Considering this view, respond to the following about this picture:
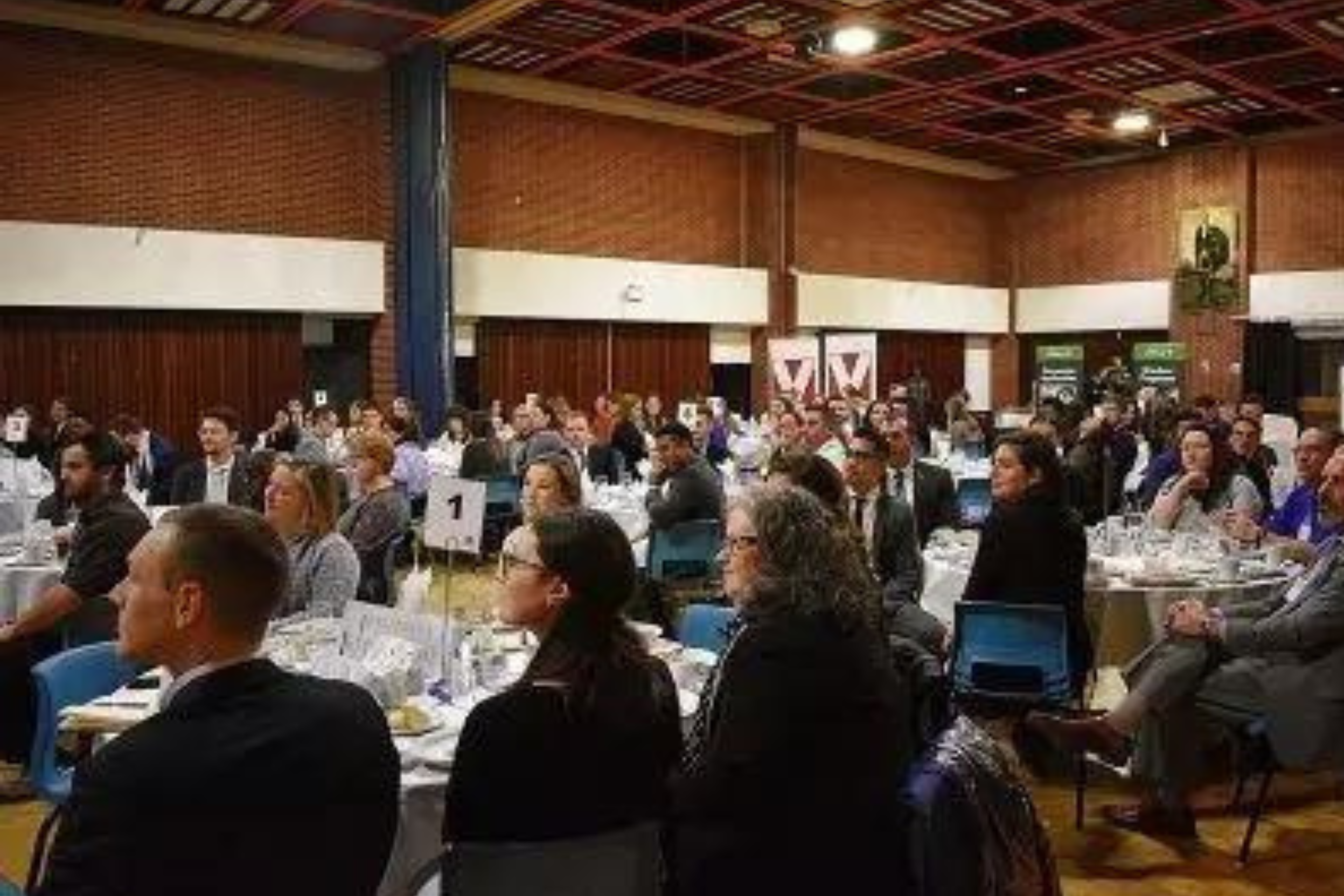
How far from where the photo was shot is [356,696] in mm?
2076

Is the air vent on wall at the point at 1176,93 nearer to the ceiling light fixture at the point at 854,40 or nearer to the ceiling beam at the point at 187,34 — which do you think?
the ceiling light fixture at the point at 854,40

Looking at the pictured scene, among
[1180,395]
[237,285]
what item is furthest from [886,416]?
[1180,395]

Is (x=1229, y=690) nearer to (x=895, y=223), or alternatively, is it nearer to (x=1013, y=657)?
(x=1013, y=657)

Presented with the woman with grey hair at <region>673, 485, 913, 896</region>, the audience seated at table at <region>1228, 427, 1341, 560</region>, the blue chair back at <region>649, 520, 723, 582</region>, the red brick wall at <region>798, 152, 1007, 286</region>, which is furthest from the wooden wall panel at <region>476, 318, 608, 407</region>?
the woman with grey hair at <region>673, 485, 913, 896</region>

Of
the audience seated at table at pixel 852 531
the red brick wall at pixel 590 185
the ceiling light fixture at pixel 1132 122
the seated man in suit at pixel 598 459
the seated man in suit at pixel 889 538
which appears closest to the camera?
the audience seated at table at pixel 852 531

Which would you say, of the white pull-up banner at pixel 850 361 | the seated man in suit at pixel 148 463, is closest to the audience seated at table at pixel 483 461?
the seated man in suit at pixel 148 463

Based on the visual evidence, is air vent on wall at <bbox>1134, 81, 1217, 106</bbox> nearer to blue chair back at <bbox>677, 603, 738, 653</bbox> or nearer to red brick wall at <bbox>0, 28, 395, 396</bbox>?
red brick wall at <bbox>0, 28, 395, 396</bbox>

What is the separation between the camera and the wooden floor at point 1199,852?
4336 millimetres

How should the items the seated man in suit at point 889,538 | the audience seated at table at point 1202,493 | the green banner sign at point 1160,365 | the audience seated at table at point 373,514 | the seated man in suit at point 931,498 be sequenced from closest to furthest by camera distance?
the seated man in suit at point 889,538 → the audience seated at table at point 373,514 → the audience seated at table at point 1202,493 → the seated man in suit at point 931,498 → the green banner sign at point 1160,365

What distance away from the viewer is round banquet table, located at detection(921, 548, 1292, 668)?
5609 millimetres

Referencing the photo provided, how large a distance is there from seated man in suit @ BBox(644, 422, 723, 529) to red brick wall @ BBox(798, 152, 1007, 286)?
1195 cm

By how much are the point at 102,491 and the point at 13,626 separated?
0.58 meters

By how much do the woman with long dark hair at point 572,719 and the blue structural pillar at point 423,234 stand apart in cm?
1234

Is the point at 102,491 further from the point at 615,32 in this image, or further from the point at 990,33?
the point at 990,33
